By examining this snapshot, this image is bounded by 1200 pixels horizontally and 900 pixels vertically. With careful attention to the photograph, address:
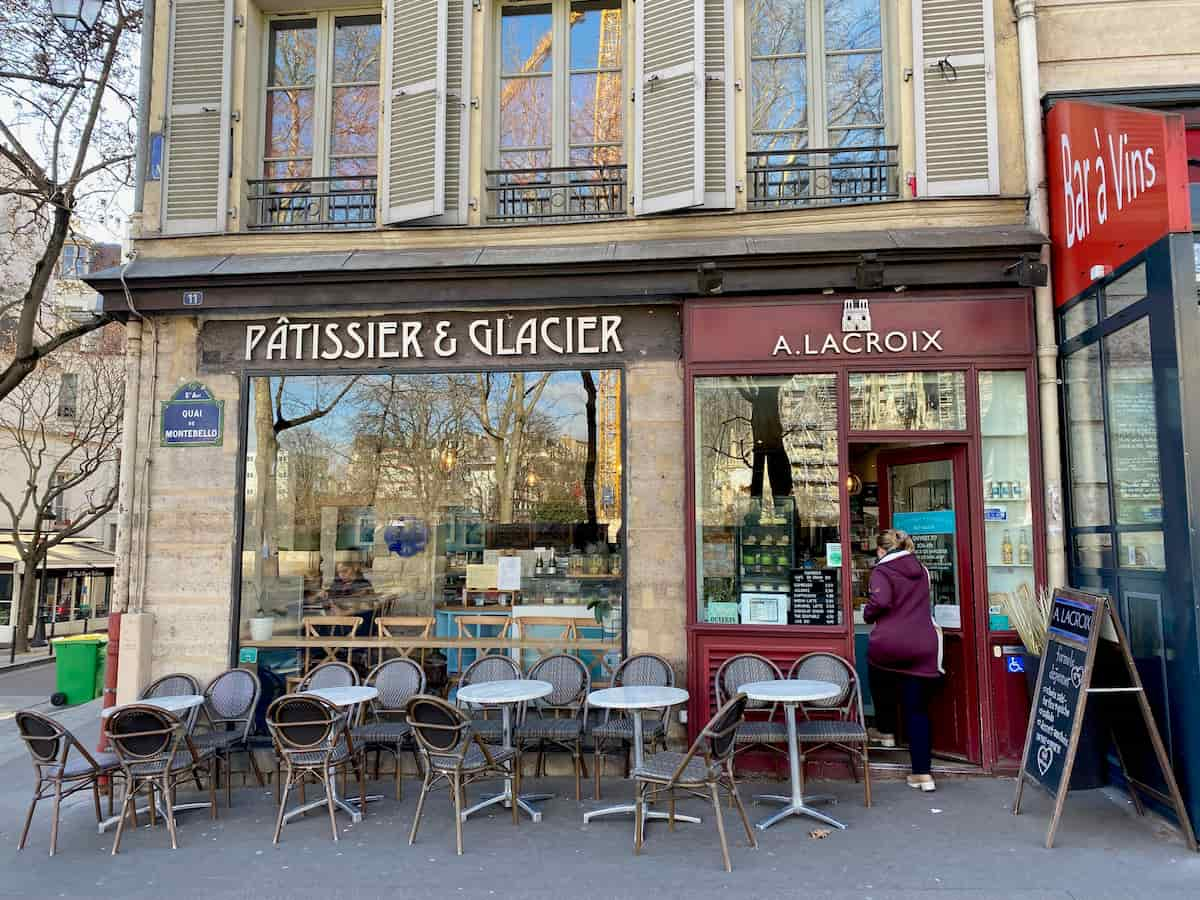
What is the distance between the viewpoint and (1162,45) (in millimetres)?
7062

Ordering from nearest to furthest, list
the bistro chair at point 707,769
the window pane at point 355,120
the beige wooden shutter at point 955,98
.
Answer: the bistro chair at point 707,769 → the beige wooden shutter at point 955,98 → the window pane at point 355,120

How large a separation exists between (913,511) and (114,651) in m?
6.81

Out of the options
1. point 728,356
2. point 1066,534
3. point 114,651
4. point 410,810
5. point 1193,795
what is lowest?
point 410,810

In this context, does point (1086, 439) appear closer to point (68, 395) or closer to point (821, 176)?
point (821, 176)

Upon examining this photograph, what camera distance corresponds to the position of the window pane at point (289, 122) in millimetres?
8281

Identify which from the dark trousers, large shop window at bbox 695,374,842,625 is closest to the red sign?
large shop window at bbox 695,374,842,625

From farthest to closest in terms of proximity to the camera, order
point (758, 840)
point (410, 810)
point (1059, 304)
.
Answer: point (1059, 304) < point (410, 810) < point (758, 840)

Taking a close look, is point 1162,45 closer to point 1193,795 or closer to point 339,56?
point 1193,795

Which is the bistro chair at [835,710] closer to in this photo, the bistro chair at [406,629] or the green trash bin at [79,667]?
the bistro chair at [406,629]

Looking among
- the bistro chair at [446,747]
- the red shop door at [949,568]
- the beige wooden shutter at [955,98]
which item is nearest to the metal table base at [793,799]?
the red shop door at [949,568]

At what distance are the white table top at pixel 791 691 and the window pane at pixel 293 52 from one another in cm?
676

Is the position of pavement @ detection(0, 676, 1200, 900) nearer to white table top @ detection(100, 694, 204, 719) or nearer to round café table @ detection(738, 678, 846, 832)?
round café table @ detection(738, 678, 846, 832)

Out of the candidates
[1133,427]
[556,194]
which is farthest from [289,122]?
[1133,427]

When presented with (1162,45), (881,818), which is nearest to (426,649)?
(881,818)
